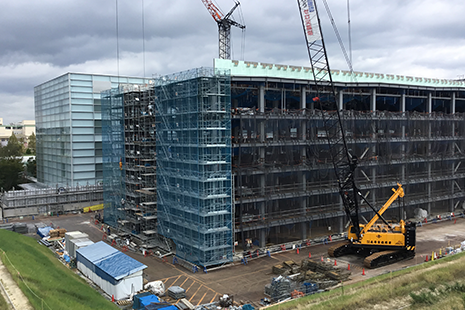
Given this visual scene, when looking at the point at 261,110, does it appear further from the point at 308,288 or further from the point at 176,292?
the point at 176,292

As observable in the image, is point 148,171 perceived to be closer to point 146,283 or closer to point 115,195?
point 115,195

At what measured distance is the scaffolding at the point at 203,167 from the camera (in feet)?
116

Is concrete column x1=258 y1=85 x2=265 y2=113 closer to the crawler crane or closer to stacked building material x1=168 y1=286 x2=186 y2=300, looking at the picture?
the crawler crane

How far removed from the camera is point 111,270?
30297 mm

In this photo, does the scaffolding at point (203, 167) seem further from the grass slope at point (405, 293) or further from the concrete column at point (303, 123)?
the grass slope at point (405, 293)

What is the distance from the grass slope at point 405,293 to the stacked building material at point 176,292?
740 cm

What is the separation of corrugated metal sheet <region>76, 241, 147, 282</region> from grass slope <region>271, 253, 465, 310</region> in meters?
11.9

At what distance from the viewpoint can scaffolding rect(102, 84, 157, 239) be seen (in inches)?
1752

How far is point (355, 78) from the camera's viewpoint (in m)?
56.1

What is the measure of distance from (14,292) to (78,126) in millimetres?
48303

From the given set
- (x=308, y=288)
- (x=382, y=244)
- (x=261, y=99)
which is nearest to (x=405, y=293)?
(x=308, y=288)

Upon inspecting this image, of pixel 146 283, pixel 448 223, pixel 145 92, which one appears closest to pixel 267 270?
pixel 146 283

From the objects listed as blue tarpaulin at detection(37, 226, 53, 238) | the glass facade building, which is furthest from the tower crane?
blue tarpaulin at detection(37, 226, 53, 238)

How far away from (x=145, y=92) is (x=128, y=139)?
699 centimetres
